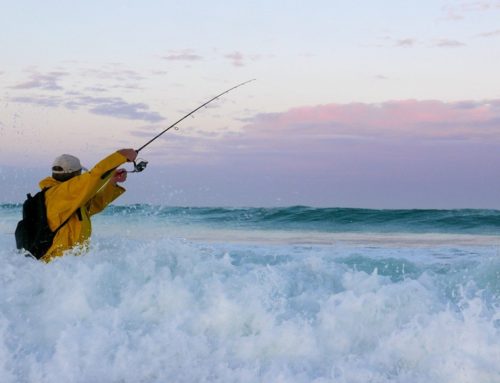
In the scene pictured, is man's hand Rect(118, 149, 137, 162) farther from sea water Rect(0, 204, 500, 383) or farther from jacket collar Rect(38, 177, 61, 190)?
sea water Rect(0, 204, 500, 383)

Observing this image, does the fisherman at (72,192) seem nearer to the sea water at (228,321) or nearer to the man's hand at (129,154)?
the man's hand at (129,154)

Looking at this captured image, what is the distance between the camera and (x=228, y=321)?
476 cm

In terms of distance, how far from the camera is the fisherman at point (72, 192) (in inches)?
195

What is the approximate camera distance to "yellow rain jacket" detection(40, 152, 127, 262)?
4.96 metres

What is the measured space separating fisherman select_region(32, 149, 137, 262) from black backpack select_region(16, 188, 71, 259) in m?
0.03

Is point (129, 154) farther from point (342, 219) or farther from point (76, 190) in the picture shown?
point (342, 219)

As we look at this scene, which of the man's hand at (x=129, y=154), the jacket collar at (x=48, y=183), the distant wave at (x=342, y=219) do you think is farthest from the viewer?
the distant wave at (x=342, y=219)

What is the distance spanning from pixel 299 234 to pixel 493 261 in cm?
717

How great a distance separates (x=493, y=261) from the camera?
6703 mm

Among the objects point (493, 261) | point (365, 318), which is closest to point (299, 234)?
point (493, 261)

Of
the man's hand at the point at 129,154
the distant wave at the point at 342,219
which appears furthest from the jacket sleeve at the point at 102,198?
the distant wave at the point at 342,219

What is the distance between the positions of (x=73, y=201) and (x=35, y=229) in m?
0.42

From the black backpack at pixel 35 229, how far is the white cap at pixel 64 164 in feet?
0.64

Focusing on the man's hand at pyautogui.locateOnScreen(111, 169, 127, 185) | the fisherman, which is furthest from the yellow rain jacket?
the man's hand at pyautogui.locateOnScreen(111, 169, 127, 185)
